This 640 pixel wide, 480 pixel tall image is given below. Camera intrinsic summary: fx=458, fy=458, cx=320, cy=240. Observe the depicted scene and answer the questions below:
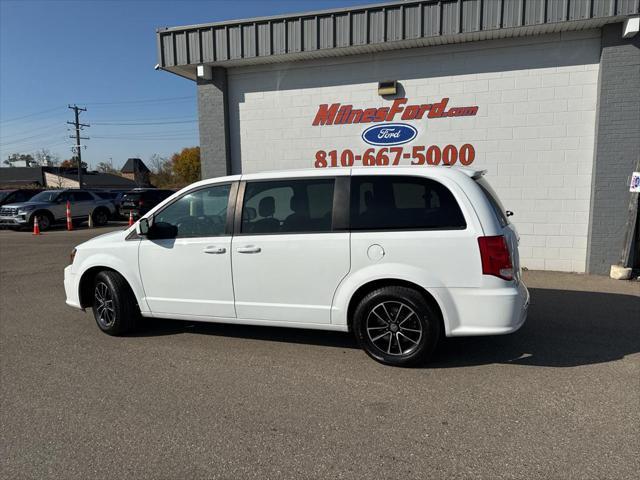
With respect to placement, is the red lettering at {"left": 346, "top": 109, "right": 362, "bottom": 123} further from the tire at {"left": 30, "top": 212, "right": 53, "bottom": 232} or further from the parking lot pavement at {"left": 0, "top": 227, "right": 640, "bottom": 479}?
the tire at {"left": 30, "top": 212, "right": 53, "bottom": 232}

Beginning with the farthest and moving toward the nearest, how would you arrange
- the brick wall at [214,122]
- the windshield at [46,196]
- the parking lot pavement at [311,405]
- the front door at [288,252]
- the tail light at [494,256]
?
the windshield at [46,196] → the brick wall at [214,122] → the front door at [288,252] → the tail light at [494,256] → the parking lot pavement at [311,405]

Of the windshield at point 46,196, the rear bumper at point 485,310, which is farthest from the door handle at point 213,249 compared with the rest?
the windshield at point 46,196

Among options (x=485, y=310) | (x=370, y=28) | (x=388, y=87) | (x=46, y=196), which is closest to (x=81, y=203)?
(x=46, y=196)

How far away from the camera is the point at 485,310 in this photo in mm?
3783

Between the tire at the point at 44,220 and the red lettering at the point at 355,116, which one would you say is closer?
the red lettering at the point at 355,116

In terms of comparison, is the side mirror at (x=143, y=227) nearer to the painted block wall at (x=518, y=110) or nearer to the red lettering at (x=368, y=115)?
the painted block wall at (x=518, y=110)

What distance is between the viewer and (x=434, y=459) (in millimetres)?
2781

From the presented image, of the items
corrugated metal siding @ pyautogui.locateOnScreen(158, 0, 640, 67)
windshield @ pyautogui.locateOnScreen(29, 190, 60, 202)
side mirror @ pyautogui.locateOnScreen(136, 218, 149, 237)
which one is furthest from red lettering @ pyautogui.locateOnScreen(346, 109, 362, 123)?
windshield @ pyautogui.locateOnScreen(29, 190, 60, 202)

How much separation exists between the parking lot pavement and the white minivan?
41cm

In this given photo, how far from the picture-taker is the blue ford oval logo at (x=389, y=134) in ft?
28.8

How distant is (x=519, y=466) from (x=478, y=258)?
1595 millimetres

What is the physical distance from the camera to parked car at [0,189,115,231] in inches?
691

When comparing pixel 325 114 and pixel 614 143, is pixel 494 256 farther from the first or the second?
pixel 325 114

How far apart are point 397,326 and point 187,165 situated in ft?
317
